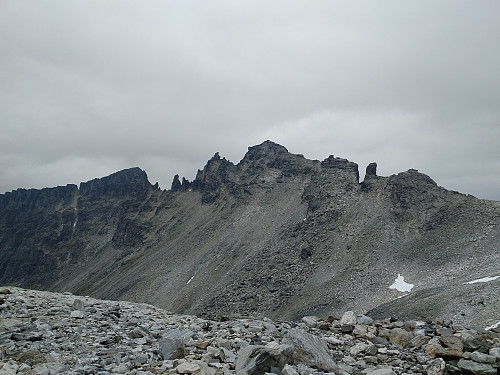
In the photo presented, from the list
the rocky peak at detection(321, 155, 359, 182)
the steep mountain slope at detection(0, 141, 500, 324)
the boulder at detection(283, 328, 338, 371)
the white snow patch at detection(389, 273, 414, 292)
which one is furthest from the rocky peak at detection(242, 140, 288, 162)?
the boulder at detection(283, 328, 338, 371)

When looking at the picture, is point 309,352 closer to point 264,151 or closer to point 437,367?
point 437,367

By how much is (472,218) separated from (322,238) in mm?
28110

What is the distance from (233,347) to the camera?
42.6ft

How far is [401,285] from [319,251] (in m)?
22.7

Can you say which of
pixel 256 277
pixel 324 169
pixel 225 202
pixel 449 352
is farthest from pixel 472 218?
→ pixel 225 202

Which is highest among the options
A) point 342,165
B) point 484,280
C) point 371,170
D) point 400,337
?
point 342,165

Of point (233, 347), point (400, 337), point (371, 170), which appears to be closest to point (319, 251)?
point (371, 170)

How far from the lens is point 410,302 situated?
142 ft

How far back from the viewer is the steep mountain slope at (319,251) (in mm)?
51781

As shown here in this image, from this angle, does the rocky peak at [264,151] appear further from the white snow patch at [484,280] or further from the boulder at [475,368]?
the boulder at [475,368]

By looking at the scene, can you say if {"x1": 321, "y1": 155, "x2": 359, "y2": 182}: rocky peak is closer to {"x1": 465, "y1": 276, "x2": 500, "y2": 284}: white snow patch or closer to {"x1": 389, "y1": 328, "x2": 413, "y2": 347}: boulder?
{"x1": 465, "y1": 276, "x2": 500, "y2": 284}: white snow patch

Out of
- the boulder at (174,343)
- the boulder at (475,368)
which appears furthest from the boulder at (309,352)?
the boulder at (475,368)

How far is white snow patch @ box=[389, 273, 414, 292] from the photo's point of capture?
53188mm

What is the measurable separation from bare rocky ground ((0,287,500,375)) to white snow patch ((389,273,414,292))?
129 feet
